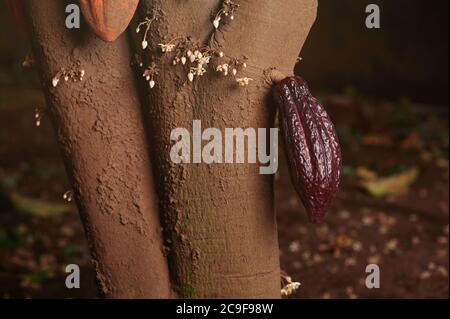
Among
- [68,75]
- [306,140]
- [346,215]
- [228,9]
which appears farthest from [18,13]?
[346,215]

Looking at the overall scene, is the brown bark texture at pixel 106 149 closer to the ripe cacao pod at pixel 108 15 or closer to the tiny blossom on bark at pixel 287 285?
the ripe cacao pod at pixel 108 15

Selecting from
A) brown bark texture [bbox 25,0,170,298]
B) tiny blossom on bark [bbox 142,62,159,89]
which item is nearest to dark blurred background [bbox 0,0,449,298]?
brown bark texture [bbox 25,0,170,298]

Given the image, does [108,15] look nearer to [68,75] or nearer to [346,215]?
[68,75]

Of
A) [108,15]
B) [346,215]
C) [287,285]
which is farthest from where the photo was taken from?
[346,215]

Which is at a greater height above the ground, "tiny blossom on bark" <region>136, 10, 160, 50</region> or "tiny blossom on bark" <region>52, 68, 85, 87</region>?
"tiny blossom on bark" <region>136, 10, 160, 50</region>

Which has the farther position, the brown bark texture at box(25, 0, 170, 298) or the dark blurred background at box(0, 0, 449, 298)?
the dark blurred background at box(0, 0, 449, 298)

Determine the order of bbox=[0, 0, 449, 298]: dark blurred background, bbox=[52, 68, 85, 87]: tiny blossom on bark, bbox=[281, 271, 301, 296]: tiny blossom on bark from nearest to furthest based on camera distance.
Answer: bbox=[52, 68, 85, 87]: tiny blossom on bark, bbox=[281, 271, 301, 296]: tiny blossom on bark, bbox=[0, 0, 449, 298]: dark blurred background

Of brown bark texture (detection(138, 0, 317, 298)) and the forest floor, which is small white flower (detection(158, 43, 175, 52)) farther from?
the forest floor
